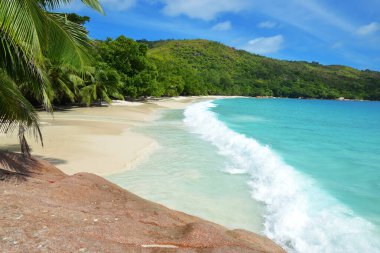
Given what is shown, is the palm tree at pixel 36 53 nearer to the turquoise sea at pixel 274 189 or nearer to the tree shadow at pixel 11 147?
the turquoise sea at pixel 274 189

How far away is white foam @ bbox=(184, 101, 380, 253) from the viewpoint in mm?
6250

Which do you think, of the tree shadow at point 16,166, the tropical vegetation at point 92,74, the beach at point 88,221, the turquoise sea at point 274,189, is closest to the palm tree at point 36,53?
the tropical vegetation at point 92,74

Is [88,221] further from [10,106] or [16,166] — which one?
[16,166]

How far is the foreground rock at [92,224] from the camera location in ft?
11.6

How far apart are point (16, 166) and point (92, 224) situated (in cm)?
Answer: 360

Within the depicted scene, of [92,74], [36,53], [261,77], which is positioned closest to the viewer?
[36,53]

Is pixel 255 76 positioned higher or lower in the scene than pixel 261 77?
higher

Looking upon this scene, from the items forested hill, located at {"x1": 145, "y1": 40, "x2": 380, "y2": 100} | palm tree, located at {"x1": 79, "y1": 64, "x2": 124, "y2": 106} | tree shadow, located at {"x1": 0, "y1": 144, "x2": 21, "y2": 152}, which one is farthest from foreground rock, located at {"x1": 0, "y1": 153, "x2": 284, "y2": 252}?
forested hill, located at {"x1": 145, "y1": 40, "x2": 380, "y2": 100}

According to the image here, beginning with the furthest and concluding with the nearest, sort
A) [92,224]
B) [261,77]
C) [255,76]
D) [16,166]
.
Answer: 1. [261,77]
2. [255,76]
3. [16,166]
4. [92,224]

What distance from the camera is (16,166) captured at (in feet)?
22.5

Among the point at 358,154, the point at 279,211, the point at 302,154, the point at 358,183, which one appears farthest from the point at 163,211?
the point at 358,154

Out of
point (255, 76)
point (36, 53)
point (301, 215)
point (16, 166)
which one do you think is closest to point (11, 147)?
point (16, 166)

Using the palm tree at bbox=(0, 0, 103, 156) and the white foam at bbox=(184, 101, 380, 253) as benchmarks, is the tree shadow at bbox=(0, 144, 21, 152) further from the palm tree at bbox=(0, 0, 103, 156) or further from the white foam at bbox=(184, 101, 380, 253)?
the white foam at bbox=(184, 101, 380, 253)

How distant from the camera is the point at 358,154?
16.7 metres
